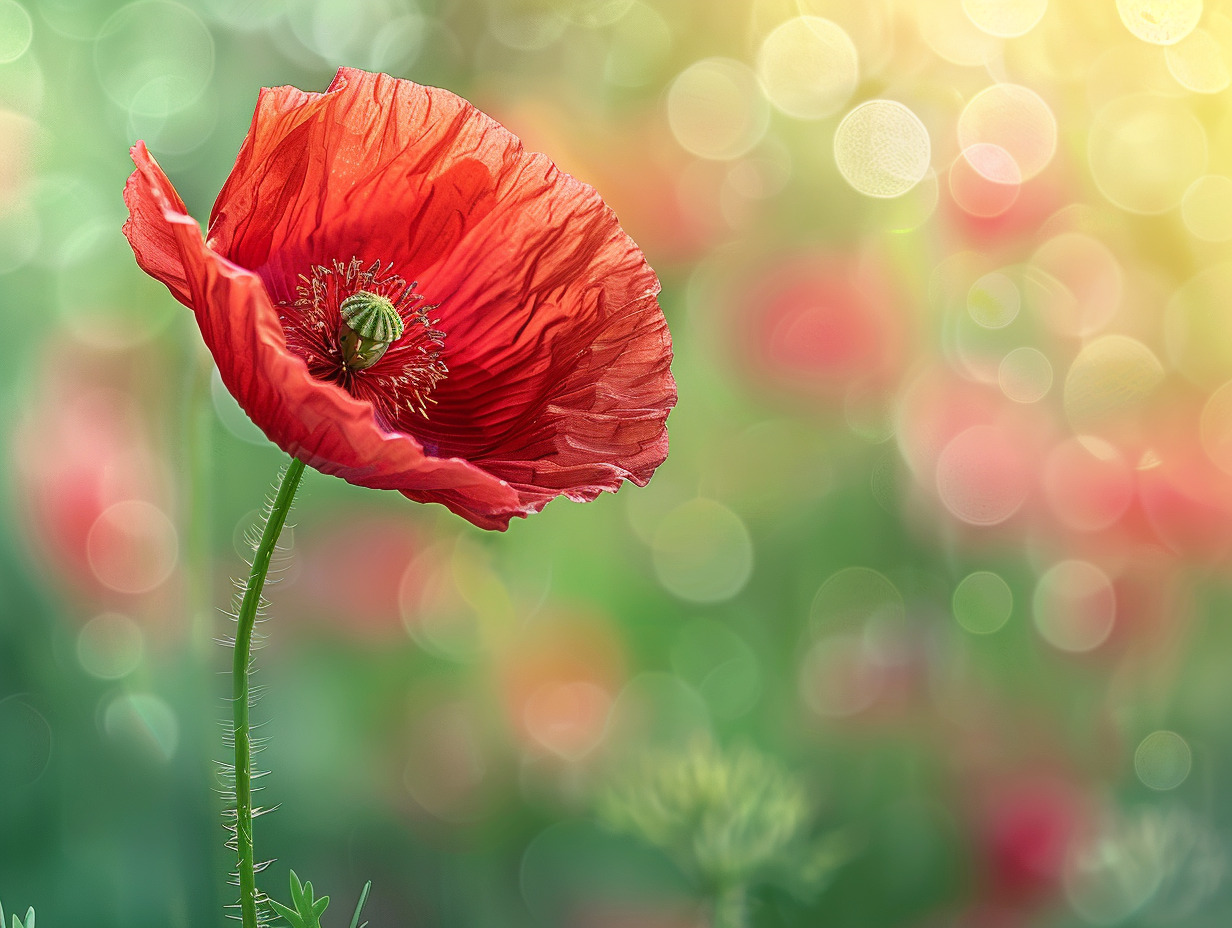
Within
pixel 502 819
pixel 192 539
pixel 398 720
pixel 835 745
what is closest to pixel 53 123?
pixel 192 539

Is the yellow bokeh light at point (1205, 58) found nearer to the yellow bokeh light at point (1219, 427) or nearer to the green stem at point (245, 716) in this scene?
the yellow bokeh light at point (1219, 427)

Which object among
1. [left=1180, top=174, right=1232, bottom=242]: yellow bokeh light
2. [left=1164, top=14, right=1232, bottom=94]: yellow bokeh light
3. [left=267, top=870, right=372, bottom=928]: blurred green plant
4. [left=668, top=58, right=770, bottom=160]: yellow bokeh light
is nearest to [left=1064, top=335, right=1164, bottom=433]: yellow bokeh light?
[left=1180, top=174, right=1232, bottom=242]: yellow bokeh light

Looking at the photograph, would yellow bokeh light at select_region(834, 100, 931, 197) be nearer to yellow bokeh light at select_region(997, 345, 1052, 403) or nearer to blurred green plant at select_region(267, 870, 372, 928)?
yellow bokeh light at select_region(997, 345, 1052, 403)

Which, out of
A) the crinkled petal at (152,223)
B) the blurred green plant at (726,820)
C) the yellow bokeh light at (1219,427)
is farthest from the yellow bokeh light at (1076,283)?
the crinkled petal at (152,223)

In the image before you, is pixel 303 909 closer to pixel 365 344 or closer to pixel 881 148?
pixel 365 344

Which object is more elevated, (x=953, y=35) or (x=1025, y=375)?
(x=953, y=35)

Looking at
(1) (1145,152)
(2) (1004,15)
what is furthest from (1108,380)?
(2) (1004,15)
